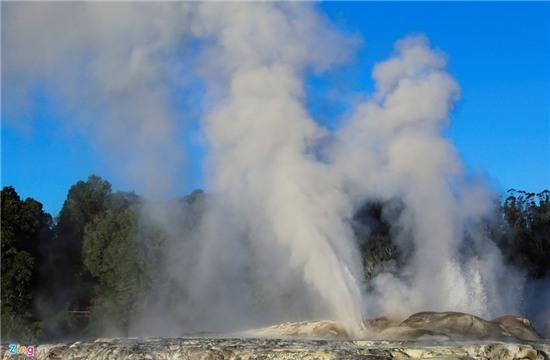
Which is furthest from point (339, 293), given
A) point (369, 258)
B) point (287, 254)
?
point (369, 258)

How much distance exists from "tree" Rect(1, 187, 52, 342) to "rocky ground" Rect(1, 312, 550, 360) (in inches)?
A: 264

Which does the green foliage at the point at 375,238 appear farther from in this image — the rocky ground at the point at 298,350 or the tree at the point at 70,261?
the rocky ground at the point at 298,350

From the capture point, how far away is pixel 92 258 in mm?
23594

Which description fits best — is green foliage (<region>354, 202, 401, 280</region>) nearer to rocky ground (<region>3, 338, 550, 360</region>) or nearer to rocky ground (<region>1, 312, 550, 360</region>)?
rocky ground (<region>1, 312, 550, 360</region>)

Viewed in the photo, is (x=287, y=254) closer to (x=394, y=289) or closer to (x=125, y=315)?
(x=394, y=289)

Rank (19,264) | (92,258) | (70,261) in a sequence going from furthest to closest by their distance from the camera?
(70,261)
(92,258)
(19,264)

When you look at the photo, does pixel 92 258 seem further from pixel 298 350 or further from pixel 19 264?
pixel 298 350

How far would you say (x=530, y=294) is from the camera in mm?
21203

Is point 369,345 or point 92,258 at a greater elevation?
point 92,258
